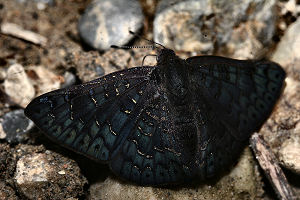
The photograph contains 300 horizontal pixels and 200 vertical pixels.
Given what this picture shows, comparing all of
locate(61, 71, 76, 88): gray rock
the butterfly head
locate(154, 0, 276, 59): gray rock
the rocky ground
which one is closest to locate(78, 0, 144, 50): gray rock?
the rocky ground

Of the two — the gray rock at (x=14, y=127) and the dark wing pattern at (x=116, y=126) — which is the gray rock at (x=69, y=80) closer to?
the gray rock at (x=14, y=127)

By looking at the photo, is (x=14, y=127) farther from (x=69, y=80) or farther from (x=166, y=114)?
(x=166, y=114)

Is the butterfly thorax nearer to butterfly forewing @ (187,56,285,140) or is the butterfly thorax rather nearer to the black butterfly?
the black butterfly

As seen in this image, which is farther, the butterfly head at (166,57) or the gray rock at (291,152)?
the gray rock at (291,152)

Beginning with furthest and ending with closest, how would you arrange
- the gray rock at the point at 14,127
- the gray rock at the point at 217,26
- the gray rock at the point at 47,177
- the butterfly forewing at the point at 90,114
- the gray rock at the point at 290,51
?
the gray rock at the point at 217,26 → the gray rock at the point at 290,51 → the gray rock at the point at 14,127 → the gray rock at the point at 47,177 → the butterfly forewing at the point at 90,114

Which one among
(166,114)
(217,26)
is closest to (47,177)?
(166,114)

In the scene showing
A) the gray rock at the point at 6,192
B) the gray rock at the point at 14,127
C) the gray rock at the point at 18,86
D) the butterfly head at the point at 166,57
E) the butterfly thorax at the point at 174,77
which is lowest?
the gray rock at the point at 6,192

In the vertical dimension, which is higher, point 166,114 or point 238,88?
point 238,88

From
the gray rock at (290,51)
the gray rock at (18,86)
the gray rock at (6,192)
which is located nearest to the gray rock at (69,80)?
the gray rock at (18,86)
